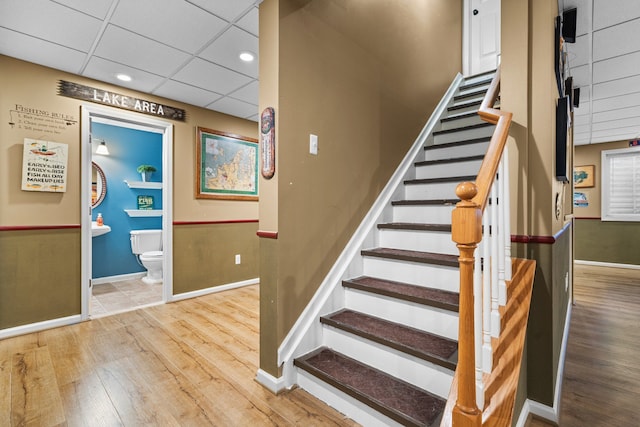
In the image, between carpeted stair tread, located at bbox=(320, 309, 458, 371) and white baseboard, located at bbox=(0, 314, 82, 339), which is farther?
white baseboard, located at bbox=(0, 314, 82, 339)

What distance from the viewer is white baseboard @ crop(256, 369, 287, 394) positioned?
1819 mm

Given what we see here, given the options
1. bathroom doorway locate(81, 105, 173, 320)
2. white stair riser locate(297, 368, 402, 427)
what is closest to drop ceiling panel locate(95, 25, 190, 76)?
bathroom doorway locate(81, 105, 173, 320)

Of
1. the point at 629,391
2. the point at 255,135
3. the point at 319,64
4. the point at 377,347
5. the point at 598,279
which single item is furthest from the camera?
the point at 598,279

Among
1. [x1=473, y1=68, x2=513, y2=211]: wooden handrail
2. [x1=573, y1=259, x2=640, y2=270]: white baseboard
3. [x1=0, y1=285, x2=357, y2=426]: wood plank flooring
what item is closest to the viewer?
[x1=473, y1=68, x2=513, y2=211]: wooden handrail

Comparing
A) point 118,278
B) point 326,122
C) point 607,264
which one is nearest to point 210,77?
point 326,122

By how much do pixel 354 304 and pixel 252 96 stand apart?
2645 mm

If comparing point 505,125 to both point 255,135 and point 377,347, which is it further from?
point 255,135

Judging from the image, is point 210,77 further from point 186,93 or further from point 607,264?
point 607,264

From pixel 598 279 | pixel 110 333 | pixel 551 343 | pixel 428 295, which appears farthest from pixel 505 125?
pixel 598 279

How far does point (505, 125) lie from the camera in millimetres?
1365

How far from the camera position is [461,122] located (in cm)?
329

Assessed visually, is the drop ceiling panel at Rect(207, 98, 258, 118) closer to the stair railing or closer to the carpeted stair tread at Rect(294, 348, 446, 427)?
the carpeted stair tread at Rect(294, 348, 446, 427)

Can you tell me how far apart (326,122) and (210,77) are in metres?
1.62

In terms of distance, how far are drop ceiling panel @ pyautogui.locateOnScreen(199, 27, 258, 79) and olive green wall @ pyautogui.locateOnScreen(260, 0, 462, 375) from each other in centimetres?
50
